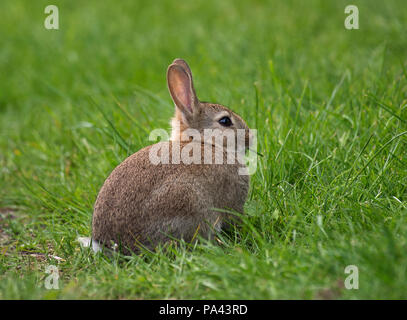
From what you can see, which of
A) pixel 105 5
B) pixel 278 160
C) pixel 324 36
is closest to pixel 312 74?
pixel 324 36

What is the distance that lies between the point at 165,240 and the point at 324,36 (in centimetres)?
473

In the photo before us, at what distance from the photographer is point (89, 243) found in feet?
12.9

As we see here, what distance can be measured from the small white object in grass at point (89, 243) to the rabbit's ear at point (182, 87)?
119 centimetres

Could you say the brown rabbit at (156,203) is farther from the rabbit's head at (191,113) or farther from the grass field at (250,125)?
the rabbit's head at (191,113)

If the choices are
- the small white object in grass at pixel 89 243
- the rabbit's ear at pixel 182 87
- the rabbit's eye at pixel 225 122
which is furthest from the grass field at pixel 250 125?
the rabbit's ear at pixel 182 87

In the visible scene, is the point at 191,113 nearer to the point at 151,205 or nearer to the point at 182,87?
the point at 182,87

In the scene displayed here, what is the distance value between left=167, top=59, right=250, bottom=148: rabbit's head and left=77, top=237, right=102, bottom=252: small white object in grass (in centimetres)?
103

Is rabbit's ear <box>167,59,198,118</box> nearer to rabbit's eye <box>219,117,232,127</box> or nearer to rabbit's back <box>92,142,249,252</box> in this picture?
rabbit's eye <box>219,117,232,127</box>

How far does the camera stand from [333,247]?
3.07 meters

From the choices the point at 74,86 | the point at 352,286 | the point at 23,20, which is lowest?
the point at 352,286

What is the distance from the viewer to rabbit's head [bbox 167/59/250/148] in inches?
162

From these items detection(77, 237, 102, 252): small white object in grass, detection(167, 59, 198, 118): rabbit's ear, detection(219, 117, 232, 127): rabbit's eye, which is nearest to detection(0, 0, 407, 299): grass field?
detection(77, 237, 102, 252): small white object in grass

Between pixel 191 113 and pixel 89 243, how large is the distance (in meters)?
1.23
